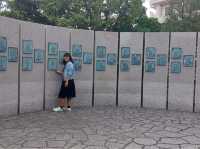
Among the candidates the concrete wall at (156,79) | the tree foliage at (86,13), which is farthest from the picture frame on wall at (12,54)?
the tree foliage at (86,13)

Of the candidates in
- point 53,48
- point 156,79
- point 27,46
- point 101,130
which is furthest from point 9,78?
point 156,79

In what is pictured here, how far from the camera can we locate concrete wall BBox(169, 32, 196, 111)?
8.98 metres

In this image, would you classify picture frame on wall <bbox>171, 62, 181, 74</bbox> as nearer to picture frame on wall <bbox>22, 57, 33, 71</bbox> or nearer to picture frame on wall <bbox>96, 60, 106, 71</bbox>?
picture frame on wall <bbox>96, 60, 106, 71</bbox>

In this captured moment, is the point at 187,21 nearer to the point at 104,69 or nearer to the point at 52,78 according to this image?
the point at 104,69

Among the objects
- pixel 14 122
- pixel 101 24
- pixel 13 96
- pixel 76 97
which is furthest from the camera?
pixel 101 24

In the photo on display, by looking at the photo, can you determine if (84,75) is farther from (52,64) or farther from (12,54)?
(12,54)

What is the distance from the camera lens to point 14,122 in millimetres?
6926

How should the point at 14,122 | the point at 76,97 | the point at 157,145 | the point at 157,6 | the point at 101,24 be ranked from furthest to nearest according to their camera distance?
the point at 157,6
the point at 101,24
the point at 76,97
the point at 14,122
the point at 157,145

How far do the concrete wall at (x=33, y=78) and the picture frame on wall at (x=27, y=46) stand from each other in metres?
0.08

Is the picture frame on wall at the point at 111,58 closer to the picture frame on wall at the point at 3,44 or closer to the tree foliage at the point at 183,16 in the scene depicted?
the picture frame on wall at the point at 3,44

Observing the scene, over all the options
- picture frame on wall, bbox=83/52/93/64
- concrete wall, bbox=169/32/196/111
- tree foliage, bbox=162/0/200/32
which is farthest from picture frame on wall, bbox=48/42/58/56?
tree foliage, bbox=162/0/200/32

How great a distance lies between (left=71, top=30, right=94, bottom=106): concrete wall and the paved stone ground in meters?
0.92

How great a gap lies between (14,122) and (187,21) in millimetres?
17012

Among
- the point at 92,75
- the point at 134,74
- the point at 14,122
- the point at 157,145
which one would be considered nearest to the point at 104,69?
the point at 92,75
